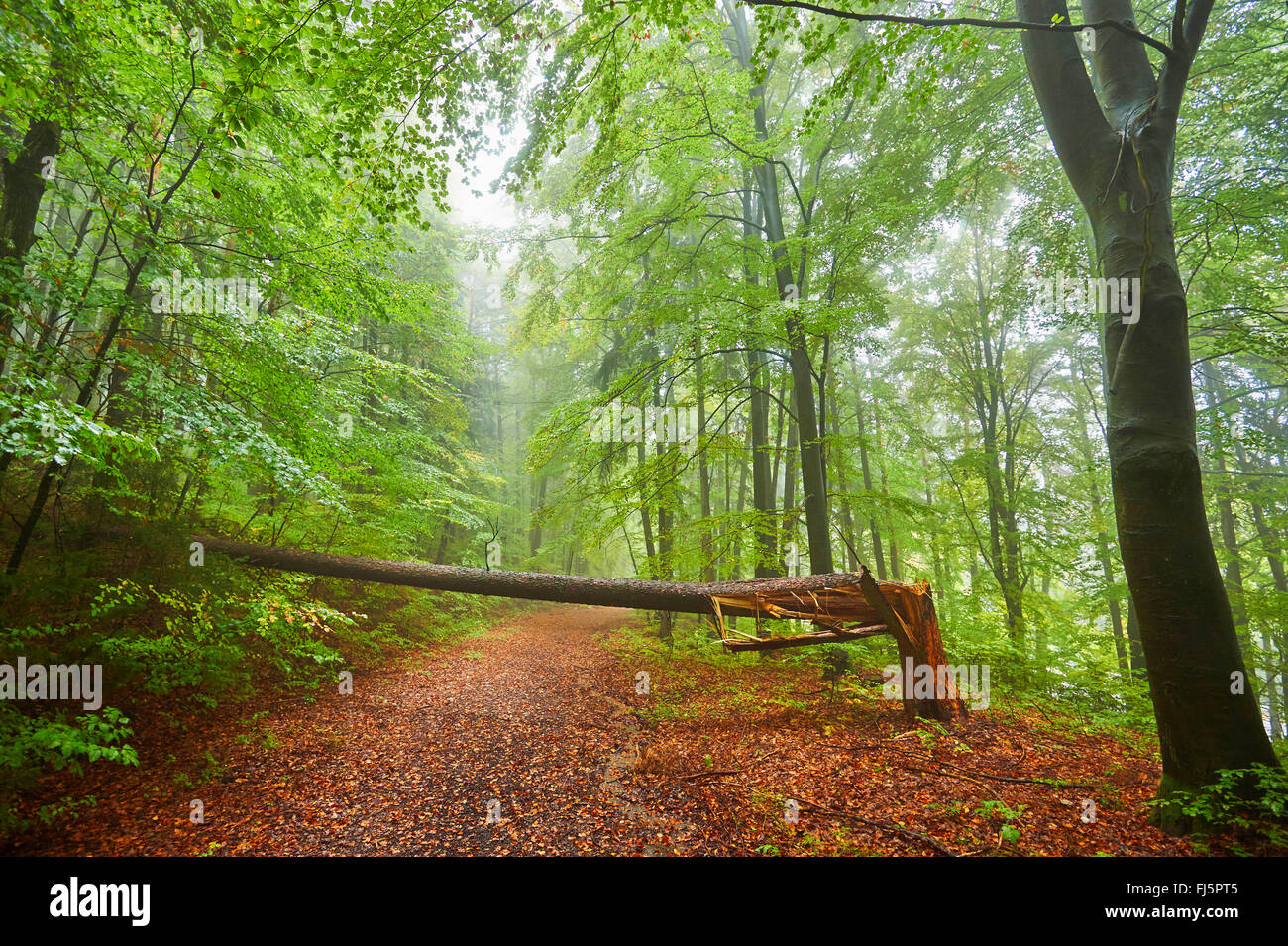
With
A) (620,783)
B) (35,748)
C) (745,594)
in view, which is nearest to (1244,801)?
(745,594)

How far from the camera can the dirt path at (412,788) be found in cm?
359

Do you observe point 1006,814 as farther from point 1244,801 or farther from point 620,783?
point 620,783

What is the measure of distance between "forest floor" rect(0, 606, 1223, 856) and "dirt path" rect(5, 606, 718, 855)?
0.02 metres

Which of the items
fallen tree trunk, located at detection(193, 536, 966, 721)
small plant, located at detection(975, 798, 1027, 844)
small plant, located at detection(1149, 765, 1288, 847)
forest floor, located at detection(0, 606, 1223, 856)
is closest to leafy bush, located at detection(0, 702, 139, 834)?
forest floor, located at detection(0, 606, 1223, 856)

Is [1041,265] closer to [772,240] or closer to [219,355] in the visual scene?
[772,240]

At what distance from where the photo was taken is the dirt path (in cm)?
359

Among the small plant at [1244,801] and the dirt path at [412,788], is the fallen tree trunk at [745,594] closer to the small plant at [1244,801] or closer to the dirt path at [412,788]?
the dirt path at [412,788]

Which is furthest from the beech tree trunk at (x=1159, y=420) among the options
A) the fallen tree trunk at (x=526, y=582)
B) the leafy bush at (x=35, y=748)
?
the leafy bush at (x=35, y=748)

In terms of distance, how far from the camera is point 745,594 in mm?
5883

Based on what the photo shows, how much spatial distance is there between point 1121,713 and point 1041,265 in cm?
792

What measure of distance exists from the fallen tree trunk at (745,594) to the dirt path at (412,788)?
1781 millimetres

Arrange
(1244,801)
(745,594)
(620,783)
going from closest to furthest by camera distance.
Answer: (1244,801)
(620,783)
(745,594)

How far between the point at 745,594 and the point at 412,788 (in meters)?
4.43

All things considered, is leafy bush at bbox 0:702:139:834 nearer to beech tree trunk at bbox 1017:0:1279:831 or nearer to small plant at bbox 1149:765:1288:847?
small plant at bbox 1149:765:1288:847
